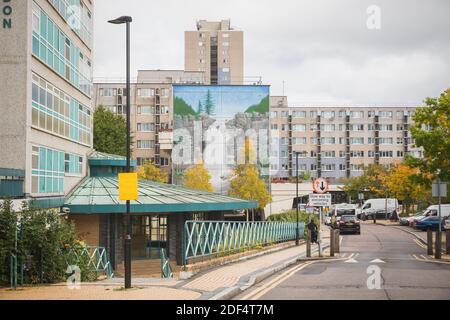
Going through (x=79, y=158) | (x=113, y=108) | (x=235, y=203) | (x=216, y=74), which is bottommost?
(x=235, y=203)

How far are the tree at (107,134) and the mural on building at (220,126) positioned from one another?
7.57 m

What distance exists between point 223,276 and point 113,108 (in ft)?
255

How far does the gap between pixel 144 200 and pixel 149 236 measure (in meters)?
3.82

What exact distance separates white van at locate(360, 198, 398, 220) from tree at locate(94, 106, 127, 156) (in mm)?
30812

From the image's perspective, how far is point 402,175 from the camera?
67.0 metres

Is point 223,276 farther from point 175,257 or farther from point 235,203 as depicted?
point 235,203

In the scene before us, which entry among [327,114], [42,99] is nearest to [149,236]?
[42,99]

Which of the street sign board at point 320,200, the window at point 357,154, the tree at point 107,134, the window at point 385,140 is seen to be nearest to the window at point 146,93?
the tree at point 107,134

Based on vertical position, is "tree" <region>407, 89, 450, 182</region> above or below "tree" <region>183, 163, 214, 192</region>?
above

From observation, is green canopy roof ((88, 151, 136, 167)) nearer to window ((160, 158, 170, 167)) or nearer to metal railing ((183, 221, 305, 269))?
metal railing ((183, 221, 305, 269))

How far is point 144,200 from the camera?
29.3 metres

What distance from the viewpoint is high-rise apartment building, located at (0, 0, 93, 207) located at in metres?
23.4

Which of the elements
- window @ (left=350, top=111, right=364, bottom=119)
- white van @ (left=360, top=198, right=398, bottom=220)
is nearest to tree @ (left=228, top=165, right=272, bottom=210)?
white van @ (left=360, top=198, right=398, bottom=220)

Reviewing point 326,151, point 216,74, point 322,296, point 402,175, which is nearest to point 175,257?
point 322,296
